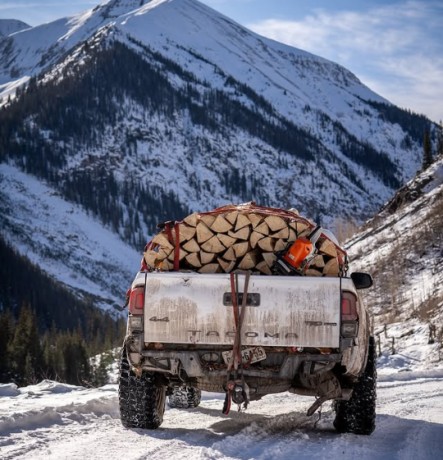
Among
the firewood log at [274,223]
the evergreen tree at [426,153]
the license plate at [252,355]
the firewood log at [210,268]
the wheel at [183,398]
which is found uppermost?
the evergreen tree at [426,153]

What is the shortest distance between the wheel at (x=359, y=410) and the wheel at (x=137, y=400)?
5.33 feet

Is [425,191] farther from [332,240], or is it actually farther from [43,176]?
[43,176]

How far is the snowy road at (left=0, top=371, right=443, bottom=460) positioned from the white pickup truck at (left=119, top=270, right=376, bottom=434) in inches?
16.0

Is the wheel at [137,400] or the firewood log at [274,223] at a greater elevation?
the firewood log at [274,223]

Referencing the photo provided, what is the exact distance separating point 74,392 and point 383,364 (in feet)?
27.0

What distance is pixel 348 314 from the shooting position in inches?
226

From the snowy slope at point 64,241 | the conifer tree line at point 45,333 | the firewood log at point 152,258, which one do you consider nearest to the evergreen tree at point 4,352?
the conifer tree line at point 45,333

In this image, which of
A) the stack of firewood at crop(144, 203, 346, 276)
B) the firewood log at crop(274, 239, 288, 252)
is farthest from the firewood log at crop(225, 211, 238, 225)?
the firewood log at crop(274, 239, 288, 252)

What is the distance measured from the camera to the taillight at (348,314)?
18.8ft

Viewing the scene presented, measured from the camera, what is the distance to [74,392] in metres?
8.70

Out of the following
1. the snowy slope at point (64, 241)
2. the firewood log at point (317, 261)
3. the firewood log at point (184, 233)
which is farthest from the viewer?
the snowy slope at point (64, 241)

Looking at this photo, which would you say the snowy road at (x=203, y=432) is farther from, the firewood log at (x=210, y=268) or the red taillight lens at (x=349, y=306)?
the firewood log at (x=210, y=268)

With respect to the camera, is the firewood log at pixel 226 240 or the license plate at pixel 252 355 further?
the firewood log at pixel 226 240

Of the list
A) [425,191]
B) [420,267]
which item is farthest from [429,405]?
[425,191]
